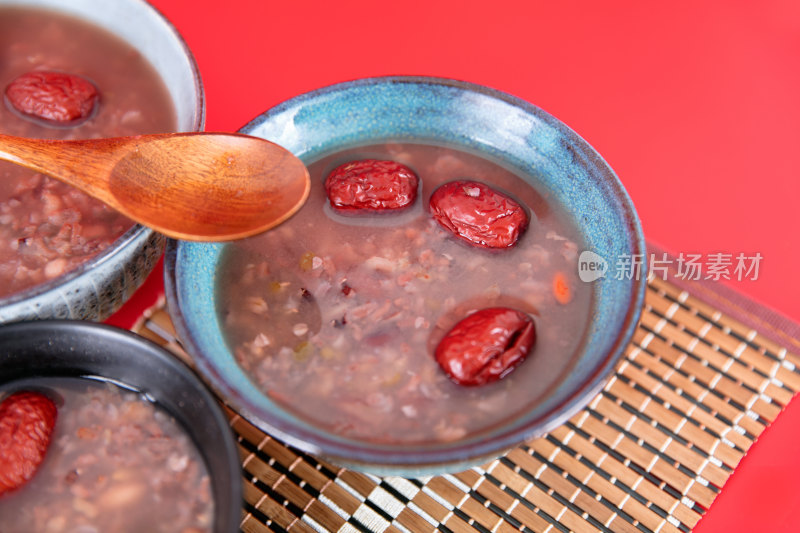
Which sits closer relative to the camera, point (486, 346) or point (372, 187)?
point (486, 346)

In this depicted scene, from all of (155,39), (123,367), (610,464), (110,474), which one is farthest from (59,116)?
(610,464)

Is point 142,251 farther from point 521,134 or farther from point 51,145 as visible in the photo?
point 521,134

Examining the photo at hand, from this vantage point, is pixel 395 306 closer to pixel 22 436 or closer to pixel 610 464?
pixel 610 464

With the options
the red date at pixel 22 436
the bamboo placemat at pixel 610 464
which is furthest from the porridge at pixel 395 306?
the red date at pixel 22 436

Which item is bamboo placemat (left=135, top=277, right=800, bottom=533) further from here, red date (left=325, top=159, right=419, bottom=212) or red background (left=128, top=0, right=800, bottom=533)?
red date (left=325, top=159, right=419, bottom=212)

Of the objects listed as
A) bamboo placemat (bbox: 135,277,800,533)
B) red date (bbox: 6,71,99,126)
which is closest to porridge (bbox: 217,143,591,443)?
bamboo placemat (bbox: 135,277,800,533)

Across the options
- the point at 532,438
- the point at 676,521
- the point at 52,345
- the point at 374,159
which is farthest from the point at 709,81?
the point at 52,345
